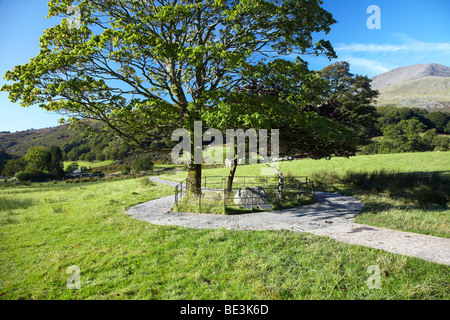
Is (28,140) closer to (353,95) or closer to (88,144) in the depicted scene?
(88,144)

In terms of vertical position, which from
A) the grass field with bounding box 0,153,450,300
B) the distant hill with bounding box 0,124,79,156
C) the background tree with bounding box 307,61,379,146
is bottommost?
the grass field with bounding box 0,153,450,300

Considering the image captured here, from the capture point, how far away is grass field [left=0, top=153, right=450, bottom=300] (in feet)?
12.6

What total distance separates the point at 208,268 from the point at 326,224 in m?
4.77

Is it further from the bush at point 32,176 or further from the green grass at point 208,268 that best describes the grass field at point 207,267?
the bush at point 32,176

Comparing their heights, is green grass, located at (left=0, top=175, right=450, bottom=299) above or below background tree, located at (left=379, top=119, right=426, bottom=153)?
below

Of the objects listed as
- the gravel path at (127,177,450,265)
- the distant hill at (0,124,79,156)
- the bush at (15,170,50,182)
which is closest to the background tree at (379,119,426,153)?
the gravel path at (127,177,450,265)

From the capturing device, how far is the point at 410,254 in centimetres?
486

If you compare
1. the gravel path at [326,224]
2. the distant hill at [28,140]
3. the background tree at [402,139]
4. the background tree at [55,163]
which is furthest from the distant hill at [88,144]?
the background tree at [402,139]

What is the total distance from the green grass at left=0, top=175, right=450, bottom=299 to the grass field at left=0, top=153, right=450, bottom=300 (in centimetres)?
2

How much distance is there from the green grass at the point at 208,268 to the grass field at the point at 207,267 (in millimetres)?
17

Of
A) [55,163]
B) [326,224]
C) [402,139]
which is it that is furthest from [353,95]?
[55,163]

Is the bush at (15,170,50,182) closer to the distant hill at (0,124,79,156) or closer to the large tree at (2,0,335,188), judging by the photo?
the large tree at (2,0,335,188)

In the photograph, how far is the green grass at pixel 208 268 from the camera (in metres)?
3.83
